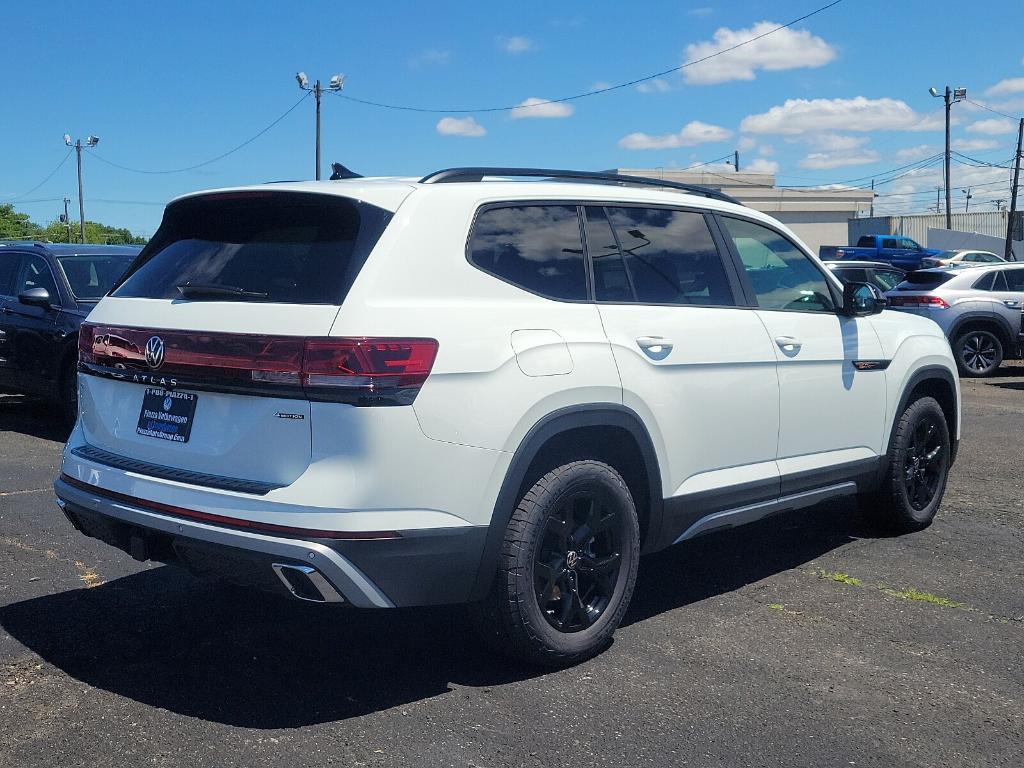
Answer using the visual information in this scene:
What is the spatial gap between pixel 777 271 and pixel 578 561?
203 centimetres

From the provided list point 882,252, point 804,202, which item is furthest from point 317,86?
point 804,202

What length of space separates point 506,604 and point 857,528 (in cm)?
331

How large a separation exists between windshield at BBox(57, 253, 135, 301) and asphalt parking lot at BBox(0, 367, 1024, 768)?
178 inches

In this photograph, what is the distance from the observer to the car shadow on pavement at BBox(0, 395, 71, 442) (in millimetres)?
10133

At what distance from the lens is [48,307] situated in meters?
9.83

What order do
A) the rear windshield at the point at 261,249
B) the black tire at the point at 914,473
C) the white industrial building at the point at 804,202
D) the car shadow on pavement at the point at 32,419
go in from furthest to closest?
the white industrial building at the point at 804,202 → the car shadow on pavement at the point at 32,419 → the black tire at the point at 914,473 → the rear windshield at the point at 261,249

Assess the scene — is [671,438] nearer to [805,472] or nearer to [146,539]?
[805,472]

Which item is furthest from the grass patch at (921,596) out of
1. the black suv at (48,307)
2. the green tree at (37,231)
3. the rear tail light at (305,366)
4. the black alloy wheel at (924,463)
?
the green tree at (37,231)

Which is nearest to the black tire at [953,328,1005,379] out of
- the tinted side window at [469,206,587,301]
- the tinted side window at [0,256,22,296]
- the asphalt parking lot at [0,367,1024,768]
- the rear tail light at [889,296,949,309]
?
the rear tail light at [889,296,949,309]

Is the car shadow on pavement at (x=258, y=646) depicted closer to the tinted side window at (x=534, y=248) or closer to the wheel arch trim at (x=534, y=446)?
the wheel arch trim at (x=534, y=446)

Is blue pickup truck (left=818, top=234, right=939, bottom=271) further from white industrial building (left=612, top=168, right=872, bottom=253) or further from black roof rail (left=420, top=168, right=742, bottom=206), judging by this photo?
black roof rail (left=420, top=168, right=742, bottom=206)

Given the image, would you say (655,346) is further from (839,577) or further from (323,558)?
(839,577)

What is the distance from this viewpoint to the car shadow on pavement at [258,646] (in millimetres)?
3846

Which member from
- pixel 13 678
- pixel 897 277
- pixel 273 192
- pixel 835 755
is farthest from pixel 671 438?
pixel 897 277
